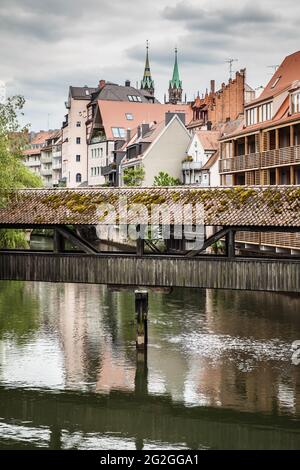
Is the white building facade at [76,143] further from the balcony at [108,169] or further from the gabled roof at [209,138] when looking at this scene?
the gabled roof at [209,138]

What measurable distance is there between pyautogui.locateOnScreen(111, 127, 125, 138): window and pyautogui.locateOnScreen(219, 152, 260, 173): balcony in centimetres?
3395

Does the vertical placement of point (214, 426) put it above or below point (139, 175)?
below

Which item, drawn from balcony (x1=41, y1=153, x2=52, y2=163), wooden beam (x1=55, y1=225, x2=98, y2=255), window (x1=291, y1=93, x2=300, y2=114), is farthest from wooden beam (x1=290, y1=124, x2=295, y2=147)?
balcony (x1=41, y1=153, x2=52, y2=163)

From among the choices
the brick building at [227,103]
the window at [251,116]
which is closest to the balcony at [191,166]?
the brick building at [227,103]

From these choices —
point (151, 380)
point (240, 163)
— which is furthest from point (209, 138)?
point (151, 380)

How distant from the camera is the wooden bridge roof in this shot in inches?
760

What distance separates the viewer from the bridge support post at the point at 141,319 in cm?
2094

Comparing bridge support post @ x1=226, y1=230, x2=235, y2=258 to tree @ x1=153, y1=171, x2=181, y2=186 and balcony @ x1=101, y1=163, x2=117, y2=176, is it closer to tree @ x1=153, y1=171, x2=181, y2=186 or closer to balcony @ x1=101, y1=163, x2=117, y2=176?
tree @ x1=153, y1=171, x2=181, y2=186

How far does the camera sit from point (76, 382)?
18062 mm

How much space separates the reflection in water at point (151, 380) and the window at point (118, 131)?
47878 mm

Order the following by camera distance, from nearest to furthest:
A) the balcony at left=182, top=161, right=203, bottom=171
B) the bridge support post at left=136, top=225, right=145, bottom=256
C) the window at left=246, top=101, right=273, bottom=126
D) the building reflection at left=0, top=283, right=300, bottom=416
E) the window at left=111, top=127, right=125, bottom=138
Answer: the building reflection at left=0, top=283, right=300, bottom=416
the bridge support post at left=136, top=225, right=145, bottom=256
the window at left=246, top=101, right=273, bottom=126
the balcony at left=182, top=161, right=203, bottom=171
the window at left=111, top=127, right=125, bottom=138
